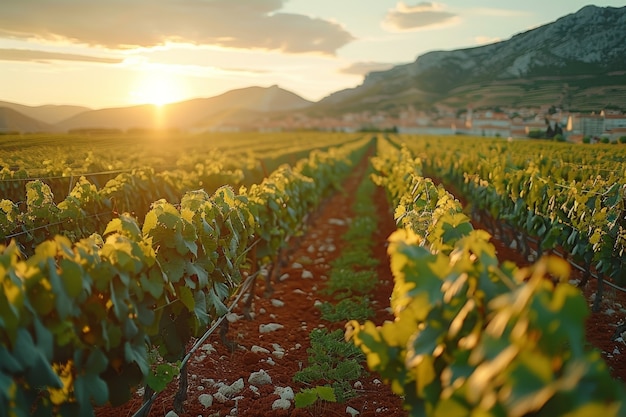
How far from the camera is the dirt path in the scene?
5.22 m

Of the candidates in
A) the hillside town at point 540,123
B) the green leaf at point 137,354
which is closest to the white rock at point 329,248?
the hillside town at point 540,123

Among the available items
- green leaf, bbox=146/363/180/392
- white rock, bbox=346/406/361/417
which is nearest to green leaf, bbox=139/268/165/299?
green leaf, bbox=146/363/180/392

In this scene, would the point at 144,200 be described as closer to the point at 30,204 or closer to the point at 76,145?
the point at 30,204

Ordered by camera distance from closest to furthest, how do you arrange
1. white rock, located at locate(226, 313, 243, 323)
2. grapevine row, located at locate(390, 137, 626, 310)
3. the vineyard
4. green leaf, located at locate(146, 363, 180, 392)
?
1. the vineyard
2. green leaf, located at locate(146, 363, 180, 392)
3. grapevine row, located at locate(390, 137, 626, 310)
4. white rock, located at locate(226, 313, 243, 323)

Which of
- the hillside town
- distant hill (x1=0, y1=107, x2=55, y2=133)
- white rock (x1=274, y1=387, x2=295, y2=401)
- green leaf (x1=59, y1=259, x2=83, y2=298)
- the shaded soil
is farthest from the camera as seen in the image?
the hillside town

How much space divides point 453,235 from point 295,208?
622 centimetres

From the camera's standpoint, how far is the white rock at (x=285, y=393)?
542 cm

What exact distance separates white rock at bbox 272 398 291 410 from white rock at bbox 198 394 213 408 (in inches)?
24.2

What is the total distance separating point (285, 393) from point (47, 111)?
34.2 ft

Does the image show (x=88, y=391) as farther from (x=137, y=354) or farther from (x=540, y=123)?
(x=540, y=123)

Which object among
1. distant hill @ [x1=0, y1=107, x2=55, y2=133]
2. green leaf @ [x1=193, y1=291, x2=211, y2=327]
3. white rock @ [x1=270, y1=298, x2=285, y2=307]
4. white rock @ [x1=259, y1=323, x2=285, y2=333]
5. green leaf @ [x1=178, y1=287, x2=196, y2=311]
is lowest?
white rock @ [x1=270, y1=298, x2=285, y2=307]

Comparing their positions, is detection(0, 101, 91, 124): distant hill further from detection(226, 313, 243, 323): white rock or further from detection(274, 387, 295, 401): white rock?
detection(274, 387, 295, 401): white rock

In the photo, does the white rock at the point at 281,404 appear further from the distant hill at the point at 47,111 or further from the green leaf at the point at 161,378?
the distant hill at the point at 47,111

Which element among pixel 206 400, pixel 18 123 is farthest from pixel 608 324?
pixel 18 123
